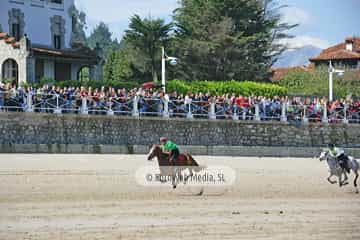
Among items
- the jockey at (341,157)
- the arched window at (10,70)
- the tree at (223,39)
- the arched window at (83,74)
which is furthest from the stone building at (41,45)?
the jockey at (341,157)

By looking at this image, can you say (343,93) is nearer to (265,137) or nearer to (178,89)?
(178,89)

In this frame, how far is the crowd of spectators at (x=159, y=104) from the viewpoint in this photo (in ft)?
101

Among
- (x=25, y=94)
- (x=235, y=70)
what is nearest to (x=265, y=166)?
(x=25, y=94)

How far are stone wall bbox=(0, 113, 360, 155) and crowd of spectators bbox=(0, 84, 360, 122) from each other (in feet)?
1.06

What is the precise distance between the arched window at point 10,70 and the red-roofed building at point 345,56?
28.7 meters

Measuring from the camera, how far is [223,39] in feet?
178

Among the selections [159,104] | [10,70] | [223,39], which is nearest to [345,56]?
[223,39]

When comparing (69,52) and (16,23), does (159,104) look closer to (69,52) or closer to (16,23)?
(16,23)

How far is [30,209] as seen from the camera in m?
18.0

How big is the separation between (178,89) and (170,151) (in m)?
22.0

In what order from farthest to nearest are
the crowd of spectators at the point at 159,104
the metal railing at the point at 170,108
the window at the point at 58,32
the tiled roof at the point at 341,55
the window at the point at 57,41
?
the tiled roof at the point at 341,55 → the window at the point at 57,41 → the window at the point at 58,32 → the crowd of spectators at the point at 159,104 → the metal railing at the point at 170,108

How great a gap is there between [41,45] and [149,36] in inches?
267

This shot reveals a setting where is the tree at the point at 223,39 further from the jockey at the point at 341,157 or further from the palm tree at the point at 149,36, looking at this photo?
the jockey at the point at 341,157

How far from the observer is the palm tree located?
5078 cm
